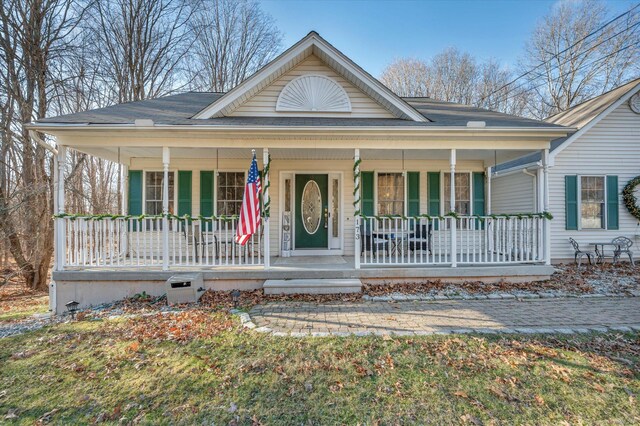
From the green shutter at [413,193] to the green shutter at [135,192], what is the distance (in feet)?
25.0

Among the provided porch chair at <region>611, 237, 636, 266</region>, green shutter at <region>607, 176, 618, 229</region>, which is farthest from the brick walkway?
green shutter at <region>607, 176, 618, 229</region>

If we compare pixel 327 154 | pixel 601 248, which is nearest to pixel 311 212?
pixel 327 154

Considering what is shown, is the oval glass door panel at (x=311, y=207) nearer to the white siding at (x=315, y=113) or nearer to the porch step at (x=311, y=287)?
the white siding at (x=315, y=113)

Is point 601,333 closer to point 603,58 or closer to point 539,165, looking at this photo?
point 539,165

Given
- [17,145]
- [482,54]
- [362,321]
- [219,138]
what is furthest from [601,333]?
[482,54]

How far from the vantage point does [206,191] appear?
849cm

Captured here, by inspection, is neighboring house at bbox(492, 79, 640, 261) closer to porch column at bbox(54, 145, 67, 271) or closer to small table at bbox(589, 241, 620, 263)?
small table at bbox(589, 241, 620, 263)

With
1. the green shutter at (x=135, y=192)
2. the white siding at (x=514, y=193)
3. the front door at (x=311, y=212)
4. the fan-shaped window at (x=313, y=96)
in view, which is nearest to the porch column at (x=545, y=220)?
the white siding at (x=514, y=193)

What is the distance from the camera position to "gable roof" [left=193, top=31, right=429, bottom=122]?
693 centimetres

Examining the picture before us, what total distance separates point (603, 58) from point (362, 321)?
71.5 feet

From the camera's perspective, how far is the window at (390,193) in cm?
886

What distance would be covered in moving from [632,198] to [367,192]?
302 inches

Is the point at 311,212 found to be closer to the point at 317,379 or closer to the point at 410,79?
the point at 317,379

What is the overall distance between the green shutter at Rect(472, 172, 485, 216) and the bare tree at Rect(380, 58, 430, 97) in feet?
52.5
